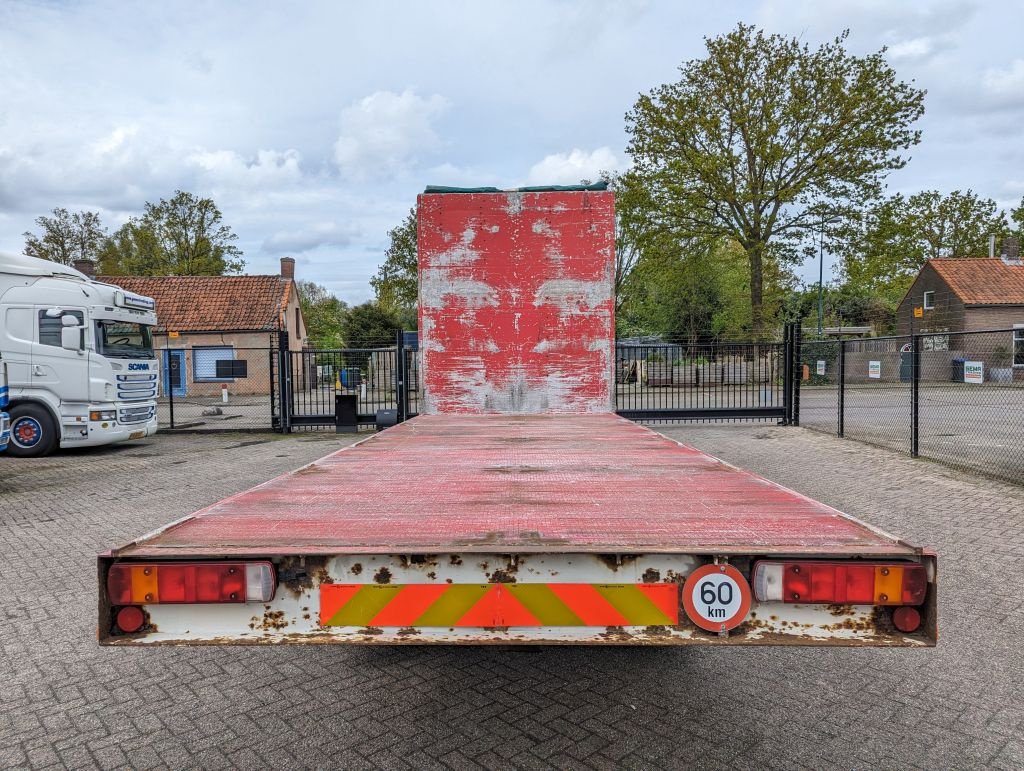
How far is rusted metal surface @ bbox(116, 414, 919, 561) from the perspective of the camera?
83.5 inches

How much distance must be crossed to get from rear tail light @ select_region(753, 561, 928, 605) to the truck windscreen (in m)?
12.6

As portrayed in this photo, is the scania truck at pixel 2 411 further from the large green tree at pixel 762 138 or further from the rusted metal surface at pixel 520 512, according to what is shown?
the large green tree at pixel 762 138

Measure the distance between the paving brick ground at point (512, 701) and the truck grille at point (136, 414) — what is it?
796cm

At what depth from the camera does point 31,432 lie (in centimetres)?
1160

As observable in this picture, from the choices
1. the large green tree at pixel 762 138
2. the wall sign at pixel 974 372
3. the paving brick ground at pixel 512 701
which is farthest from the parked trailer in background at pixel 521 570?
the large green tree at pixel 762 138

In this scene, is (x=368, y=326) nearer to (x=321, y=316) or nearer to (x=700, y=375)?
(x=321, y=316)

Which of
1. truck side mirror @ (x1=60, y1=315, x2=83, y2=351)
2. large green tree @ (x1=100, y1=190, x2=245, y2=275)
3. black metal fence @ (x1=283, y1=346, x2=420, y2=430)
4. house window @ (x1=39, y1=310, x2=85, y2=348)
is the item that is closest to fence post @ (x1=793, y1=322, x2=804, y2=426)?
black metal fence @ (x1=283, y1=346, x2=420, y2=430)

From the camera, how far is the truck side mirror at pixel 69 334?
1123cm

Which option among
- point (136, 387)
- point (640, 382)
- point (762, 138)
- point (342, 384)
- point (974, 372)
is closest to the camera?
point (974, 372)

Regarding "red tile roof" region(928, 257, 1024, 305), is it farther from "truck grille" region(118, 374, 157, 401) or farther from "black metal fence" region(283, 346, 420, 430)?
"truck grille" region(118, 374, 157, 401)

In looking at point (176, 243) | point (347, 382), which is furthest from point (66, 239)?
point (347, 382)

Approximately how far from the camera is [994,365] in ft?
35.5

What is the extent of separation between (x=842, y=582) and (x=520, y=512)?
1.13 metres

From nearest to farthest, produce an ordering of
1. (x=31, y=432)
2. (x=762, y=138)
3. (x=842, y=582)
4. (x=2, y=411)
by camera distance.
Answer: (x=842, y=582), (x=2, y=411), (x=31, y=432), (x=762, y=138)
